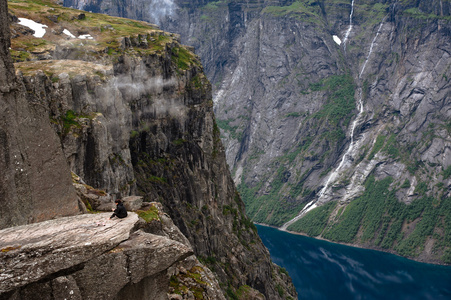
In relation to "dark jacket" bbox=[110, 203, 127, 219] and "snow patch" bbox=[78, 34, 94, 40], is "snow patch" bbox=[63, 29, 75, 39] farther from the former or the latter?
"dark jacket" bbox=[110, 203, 127, 219]

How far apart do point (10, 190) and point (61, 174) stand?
3372mm

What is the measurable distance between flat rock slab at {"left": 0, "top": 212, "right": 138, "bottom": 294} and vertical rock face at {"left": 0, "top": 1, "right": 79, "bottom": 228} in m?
2.97

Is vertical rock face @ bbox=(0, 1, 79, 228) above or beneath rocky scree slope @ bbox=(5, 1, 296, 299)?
above

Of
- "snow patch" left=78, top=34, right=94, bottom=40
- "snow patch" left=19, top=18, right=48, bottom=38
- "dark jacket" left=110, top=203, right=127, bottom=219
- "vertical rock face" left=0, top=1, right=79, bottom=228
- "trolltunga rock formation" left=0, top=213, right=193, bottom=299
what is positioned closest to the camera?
"trolltunga rock formation" left=0, top=213, right=193, bottom=299

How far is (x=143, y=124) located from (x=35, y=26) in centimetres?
2224

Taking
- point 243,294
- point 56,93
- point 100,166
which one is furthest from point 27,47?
point 243,294

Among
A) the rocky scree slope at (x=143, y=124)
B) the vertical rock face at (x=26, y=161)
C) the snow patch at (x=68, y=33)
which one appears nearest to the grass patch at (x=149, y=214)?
the vertical rock face at (x=26, y=161)

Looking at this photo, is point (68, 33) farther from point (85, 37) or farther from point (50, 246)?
point (50, 246)

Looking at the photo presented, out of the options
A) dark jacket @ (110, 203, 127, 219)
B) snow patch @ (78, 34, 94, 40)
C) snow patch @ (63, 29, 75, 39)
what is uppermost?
dark jacket @ (110, 203, 127, 219)

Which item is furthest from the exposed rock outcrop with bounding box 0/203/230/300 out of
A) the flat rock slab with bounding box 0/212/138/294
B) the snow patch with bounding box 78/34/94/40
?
the snow patch with bounding box 78/34/94/40

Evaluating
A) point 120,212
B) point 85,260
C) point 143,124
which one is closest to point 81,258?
point 85,260

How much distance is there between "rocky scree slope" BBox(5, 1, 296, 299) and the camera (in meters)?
47.6

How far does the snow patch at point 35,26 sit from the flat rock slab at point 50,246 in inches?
2249

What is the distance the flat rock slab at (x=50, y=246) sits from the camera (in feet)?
53.5
